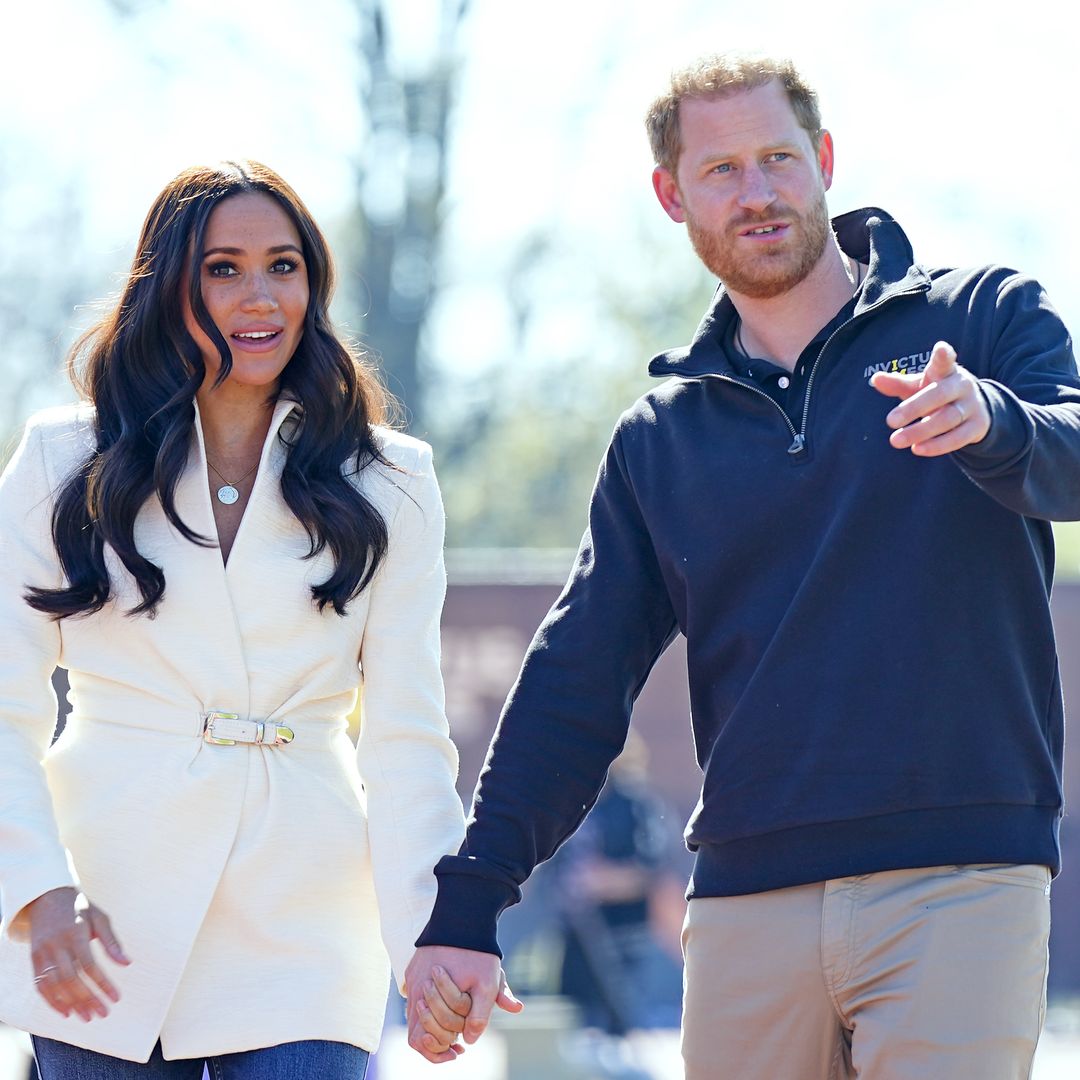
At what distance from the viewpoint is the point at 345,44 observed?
19516mm

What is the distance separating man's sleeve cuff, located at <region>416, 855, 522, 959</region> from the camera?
305 cm

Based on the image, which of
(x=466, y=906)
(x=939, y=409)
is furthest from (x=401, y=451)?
(x=939, y=409)

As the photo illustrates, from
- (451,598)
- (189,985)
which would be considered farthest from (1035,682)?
(451,598)

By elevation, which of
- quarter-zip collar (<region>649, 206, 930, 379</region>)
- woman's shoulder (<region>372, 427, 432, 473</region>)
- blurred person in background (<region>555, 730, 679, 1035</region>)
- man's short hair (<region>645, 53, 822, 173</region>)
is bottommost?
blurred person in background (<region>555, 730, 679, 1035</region>)

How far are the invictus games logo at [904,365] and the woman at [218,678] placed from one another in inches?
34.0

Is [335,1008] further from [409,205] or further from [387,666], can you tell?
[409,205]

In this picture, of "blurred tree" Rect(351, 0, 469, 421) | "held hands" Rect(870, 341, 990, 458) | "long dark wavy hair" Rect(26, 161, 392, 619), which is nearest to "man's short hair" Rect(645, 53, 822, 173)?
"long dark wavy hair" Rect(26, 161, 392, 619)

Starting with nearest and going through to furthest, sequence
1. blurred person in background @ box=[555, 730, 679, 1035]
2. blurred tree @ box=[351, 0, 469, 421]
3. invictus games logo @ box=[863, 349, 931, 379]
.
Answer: invictus games logo @ box=[863, 349, 931, 379] → blurred person in background @ box=[555, 730, 679, 1035] → blurred tree @ box=[351, 0, 469, 421]

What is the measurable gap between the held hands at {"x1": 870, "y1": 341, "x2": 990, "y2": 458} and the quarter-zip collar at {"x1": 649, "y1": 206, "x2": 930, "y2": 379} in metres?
0.58

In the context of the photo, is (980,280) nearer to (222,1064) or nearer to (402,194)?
(222,1064)

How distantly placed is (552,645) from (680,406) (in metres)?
0.52

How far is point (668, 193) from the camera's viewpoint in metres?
3.40

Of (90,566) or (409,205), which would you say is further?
(409,205)

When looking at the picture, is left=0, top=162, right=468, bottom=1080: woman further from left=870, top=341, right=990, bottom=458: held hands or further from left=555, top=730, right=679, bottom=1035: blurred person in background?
left=555, top=730, right=679, bottom=1035: blurred person in background
